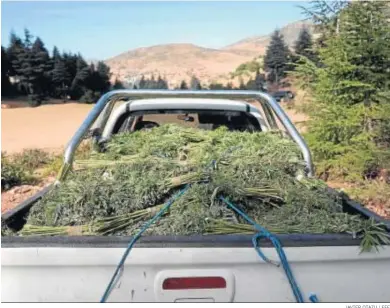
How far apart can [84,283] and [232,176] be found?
3.84 feet

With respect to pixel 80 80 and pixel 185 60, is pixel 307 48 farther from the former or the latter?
pixel 185 60

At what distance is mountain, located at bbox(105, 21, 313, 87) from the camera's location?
55.8 meters

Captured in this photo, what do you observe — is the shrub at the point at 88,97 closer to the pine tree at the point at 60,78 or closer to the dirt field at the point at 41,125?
the dirt field at the point at 41,125

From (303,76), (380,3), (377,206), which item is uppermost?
(380,3)

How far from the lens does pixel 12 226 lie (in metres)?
2.82

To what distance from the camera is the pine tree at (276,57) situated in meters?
33.6

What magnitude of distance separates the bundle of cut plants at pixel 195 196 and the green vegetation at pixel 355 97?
5.04 m

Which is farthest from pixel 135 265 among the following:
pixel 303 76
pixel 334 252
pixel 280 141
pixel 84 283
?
pixel 303 76

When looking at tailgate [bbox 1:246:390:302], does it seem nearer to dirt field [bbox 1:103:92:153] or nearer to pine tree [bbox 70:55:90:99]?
dirt field [bbox 1:103:92:153]

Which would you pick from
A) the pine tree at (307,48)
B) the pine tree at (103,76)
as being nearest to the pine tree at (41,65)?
the pine tree at (103,76)

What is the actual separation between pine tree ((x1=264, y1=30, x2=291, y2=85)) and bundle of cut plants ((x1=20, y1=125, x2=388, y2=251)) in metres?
29.8

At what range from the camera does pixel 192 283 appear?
2111mm

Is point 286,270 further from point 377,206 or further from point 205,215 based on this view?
point 377,206

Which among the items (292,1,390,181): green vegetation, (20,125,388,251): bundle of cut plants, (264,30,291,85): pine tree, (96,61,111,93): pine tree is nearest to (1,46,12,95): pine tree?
(96,61,111,93): pine tree
